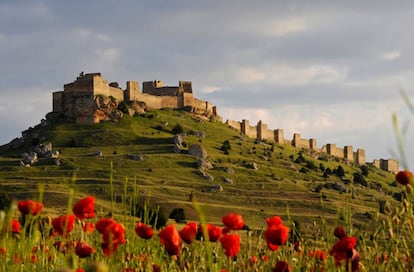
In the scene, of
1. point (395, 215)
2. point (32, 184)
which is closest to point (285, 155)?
point (32, 184)

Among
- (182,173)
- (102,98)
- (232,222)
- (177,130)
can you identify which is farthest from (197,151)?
(232,222)

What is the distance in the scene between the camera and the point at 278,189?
300 feet

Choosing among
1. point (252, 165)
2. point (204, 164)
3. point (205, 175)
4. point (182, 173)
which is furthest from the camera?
point (252, 165)

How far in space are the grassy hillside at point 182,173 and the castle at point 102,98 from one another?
107 inches

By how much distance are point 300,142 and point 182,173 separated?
67452 mm

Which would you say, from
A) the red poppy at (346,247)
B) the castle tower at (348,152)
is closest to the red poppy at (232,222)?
the red poppy at (346,247)

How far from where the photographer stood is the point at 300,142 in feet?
514

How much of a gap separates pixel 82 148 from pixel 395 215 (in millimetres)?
99938

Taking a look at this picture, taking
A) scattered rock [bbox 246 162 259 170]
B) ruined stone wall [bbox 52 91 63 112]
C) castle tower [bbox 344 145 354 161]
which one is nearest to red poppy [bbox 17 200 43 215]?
scattered rock [bbox 246 162 259 170]

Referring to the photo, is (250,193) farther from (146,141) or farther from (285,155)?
(285,155)

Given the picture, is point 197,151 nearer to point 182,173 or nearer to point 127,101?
point 182,173

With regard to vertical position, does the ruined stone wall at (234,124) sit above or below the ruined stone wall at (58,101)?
below

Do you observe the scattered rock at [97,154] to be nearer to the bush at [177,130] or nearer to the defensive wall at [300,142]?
the bush at [177,130]

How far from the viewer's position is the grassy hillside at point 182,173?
246 feet
